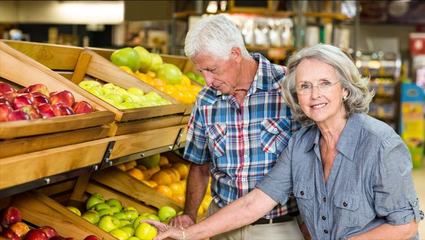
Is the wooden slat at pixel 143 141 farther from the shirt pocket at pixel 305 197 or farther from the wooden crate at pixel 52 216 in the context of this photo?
the shirt pocket at pixel 305 197

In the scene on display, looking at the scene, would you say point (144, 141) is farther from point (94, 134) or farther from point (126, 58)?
point (126, 58)

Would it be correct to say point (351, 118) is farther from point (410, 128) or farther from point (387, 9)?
point (387, 9)

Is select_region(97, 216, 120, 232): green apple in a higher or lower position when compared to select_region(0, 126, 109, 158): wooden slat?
lower

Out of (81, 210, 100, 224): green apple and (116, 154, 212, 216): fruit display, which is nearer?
(81, 210, 100, 224): green apple

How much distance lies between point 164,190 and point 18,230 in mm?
1442

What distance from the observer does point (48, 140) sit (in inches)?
87.9

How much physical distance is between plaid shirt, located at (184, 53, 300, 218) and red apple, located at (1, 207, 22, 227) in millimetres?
875

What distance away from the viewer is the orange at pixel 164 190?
400 centimetres

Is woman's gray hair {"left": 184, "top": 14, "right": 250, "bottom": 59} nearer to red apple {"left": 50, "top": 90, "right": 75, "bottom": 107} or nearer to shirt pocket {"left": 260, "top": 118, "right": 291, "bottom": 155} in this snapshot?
shirt pocket {"left": 260, "top": 118, "right": 291, "bottom": 155}

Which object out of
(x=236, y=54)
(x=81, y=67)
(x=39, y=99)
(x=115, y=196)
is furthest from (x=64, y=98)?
(x=115, y=196)

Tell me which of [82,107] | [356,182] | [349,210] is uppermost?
[82,107]

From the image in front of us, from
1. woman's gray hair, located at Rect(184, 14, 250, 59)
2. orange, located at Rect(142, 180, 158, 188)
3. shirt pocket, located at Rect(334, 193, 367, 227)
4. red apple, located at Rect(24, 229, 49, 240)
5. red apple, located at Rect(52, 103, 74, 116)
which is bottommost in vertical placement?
orange, located at Rect(142, 180, 158, 188)

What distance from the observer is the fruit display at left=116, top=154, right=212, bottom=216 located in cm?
404

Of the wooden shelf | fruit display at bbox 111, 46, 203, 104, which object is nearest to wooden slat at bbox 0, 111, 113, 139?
fruit display at bbox 111, 46, 203, 104
